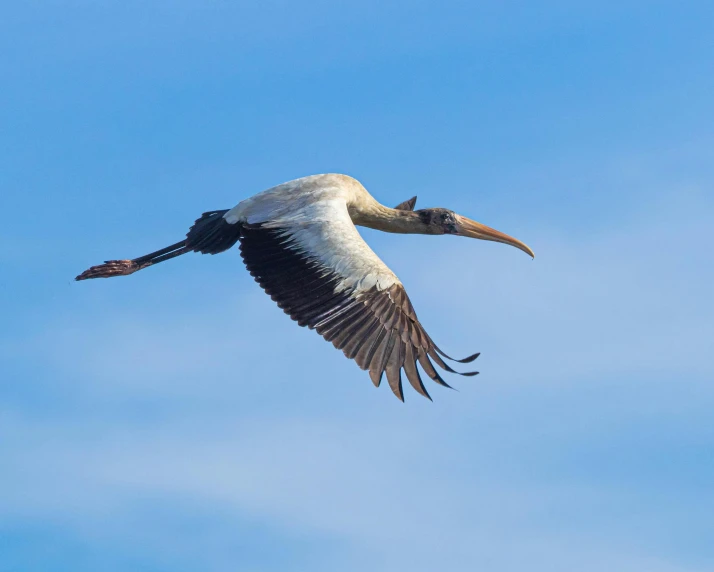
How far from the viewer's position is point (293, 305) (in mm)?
15266

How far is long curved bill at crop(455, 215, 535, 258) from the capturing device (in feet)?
63.5

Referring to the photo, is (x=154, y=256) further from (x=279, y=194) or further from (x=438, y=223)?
(x=438, y=223)

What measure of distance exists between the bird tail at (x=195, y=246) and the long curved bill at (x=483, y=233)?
3.77 m

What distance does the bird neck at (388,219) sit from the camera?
18.3 metres

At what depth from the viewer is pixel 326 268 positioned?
15570mm

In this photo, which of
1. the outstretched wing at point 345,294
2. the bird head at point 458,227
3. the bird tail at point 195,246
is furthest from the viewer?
the bird head at point 458,227

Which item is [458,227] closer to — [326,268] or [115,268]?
[326,268]

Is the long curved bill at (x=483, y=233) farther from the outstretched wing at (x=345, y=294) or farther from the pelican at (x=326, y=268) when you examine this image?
the outstretched wing at (x=345, y=294)

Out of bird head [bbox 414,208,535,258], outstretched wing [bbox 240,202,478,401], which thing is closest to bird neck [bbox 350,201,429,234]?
bird head [bbox 414,208,535,258]

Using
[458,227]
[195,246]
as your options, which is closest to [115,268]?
[195,246]

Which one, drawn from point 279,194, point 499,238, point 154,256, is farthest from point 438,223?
point 154,256

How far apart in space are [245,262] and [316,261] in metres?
0.94

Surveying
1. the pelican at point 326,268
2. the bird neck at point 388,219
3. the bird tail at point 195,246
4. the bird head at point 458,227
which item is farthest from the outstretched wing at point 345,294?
the bird head at point 458,227

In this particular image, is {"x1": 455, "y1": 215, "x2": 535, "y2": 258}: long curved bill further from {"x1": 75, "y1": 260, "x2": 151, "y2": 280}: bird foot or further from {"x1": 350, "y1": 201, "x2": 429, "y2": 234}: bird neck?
{"x1": 75, "y1": 260, "x2": 151, "y2": 280}: bird foot
